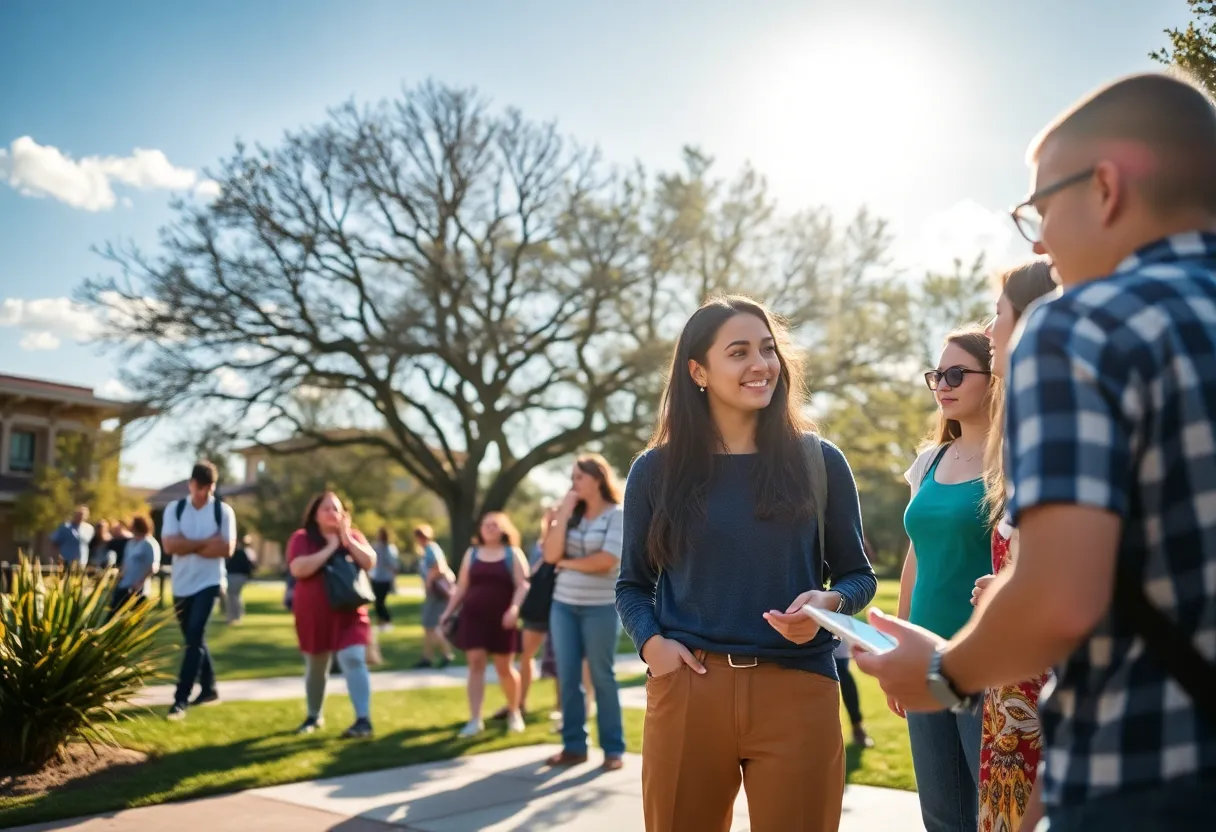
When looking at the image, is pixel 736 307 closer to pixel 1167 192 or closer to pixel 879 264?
pixel 1167 192

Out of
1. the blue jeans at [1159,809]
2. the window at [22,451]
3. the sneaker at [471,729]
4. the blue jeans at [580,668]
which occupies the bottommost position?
the sneaker at [471,729]

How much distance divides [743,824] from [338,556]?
4393 millimetres

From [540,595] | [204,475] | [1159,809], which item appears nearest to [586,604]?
[540,595]

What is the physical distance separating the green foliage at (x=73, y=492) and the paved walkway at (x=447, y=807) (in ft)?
118

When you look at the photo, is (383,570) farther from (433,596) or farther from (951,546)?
(951,546)

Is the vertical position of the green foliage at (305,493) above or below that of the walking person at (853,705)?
above

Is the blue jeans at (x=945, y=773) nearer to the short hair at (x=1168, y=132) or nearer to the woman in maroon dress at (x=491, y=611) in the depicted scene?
the short hair at (x=1168, y=132)

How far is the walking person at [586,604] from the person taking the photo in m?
7.91

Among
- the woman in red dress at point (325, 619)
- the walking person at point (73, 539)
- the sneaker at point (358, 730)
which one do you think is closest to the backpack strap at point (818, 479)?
the woman in red dress at point (325, 619)

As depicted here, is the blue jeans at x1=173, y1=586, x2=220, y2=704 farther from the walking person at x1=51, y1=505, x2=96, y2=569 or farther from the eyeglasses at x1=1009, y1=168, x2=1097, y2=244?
the walking person at x1=51, y1=505, x2=96, y2=569

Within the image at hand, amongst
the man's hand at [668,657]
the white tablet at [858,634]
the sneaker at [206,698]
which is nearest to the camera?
the white tablet at [858,634]

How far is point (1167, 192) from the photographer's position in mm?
1516

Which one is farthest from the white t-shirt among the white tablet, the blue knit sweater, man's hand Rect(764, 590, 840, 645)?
the white tablet

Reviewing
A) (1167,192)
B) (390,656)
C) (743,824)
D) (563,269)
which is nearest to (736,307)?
(1167,192)
